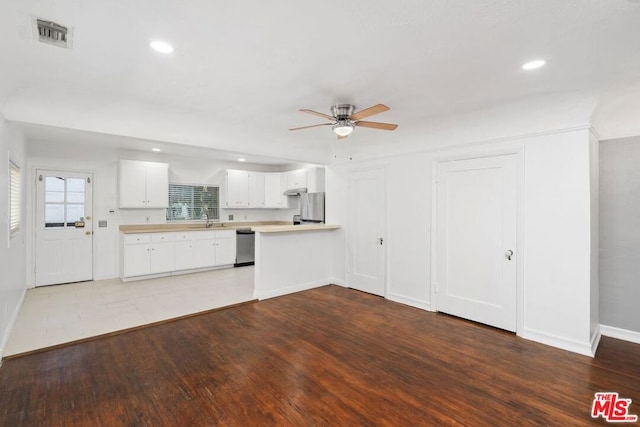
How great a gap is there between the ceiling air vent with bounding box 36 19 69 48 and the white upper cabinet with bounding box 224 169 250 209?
16.2ft

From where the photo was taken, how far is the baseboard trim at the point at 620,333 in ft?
10.9

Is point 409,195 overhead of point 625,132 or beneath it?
A: beneath

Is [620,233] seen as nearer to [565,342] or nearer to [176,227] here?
[565,342]

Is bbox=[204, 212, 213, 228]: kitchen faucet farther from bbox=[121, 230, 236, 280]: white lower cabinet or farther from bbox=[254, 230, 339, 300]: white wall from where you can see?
bbox=[254, 230, 339, 300]: white wall

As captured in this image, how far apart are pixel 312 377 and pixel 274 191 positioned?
545 centimetres

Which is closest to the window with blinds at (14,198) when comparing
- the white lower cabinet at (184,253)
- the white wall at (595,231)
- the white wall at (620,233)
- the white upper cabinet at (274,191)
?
the white lower cabinet at (184,253)

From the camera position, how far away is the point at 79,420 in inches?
80.2

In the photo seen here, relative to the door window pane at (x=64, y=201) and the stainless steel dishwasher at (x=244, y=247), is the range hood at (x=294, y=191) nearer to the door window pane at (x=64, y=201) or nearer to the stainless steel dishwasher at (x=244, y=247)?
the stainless steel dishwasher at (x=244, y=247)

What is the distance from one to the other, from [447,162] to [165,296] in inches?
176

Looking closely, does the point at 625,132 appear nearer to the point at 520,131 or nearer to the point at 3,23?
the point at 520,131

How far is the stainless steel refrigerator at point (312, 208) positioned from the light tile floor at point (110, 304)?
1.68 metres

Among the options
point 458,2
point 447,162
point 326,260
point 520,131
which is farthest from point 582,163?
point 326,260

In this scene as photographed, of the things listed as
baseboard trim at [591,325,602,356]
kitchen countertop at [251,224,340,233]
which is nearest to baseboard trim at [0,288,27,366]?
kitchen countertop at [251,224,340,233]

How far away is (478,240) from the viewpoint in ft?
12.4
